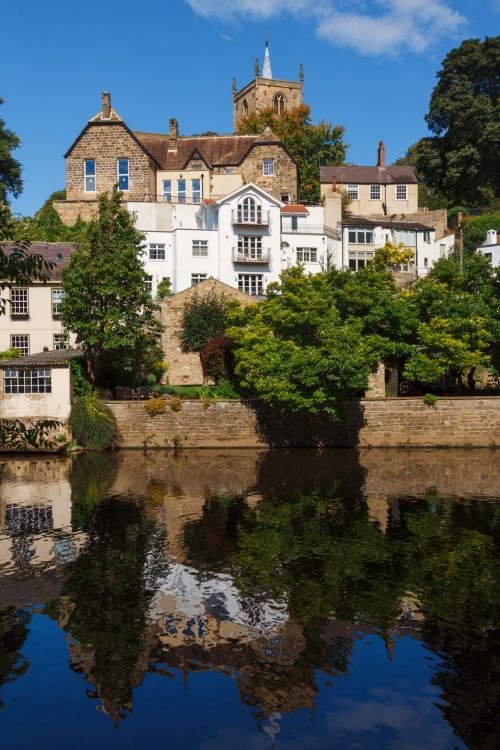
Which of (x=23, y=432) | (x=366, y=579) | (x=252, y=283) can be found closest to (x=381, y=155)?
(x=252, y=283)

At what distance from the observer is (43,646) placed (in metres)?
15.8

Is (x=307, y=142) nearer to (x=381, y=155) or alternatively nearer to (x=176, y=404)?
(x=381, y=155)

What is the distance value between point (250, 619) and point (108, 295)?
95.6 ft

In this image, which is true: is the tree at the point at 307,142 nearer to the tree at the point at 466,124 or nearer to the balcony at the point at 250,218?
the tree at the point at 466,124

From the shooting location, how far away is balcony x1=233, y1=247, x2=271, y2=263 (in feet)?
190

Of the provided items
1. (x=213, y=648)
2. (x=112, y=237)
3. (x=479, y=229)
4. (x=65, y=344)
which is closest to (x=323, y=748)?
(x=213, y=648)

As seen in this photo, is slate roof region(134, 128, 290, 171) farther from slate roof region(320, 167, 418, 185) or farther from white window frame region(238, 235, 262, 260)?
white window frame region(238, 235, 262, 260)

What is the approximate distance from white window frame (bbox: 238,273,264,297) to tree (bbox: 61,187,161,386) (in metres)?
15.0

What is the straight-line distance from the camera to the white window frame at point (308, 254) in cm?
6072

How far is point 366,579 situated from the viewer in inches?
774

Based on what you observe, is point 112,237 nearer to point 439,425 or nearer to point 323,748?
point 439,425

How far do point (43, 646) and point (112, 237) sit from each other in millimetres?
31046

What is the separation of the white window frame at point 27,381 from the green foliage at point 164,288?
14.0 metres

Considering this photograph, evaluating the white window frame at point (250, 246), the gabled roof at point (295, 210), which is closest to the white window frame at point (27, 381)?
the white window frame at point (250, 246)
